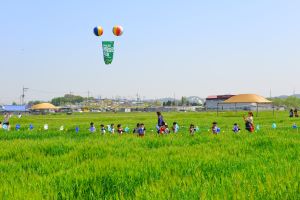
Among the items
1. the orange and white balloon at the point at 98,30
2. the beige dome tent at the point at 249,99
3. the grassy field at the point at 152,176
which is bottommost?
the grassy field at the point at 152,176

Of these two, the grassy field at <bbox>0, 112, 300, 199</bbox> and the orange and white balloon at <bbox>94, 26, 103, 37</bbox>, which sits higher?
the orange and white balloon at <bbox>94, 26, 103, 37</bbox>

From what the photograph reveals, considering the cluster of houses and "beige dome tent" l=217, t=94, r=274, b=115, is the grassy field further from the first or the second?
"beige dome tent" l=217, t=94, r=274, b=115

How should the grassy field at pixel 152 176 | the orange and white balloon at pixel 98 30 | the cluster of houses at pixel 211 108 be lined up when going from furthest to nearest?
the cluster of houses at pixel 211 108, the orange and white balloon at pixel 98 30, the grassy field at pixel 152 176

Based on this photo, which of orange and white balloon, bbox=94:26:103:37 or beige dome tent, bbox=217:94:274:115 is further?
beige dome tent, bbox=217:94:274:115

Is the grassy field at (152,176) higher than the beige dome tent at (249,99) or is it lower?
lower

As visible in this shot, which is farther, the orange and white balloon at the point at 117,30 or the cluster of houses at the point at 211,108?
the cluster of houses at the point at 211,108

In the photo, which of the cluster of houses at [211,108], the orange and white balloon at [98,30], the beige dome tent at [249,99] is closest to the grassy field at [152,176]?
the orange and white balloon at [98,30]

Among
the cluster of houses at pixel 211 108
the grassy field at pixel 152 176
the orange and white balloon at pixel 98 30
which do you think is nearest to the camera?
the grassy field at pixel 152 176

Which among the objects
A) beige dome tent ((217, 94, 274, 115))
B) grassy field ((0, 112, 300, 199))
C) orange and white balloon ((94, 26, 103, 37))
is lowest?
grassy field ((0, 112, 300, 199))

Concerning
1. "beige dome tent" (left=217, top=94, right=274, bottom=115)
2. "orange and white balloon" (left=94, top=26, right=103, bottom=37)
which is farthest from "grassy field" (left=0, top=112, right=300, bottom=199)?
"beige dome tent" (left=217, top=94, right=274, bottom=115)

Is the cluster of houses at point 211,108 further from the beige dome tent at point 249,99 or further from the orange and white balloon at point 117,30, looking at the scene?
the orange and white balloon at point 117,30

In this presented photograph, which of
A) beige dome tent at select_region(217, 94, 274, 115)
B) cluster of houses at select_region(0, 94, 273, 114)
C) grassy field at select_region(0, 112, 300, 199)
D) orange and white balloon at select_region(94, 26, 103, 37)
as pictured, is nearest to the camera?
grassy field at select_region(0, 112, 300, 199)

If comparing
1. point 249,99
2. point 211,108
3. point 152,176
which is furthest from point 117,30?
point 211,108

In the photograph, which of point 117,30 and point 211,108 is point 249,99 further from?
point 211,108
